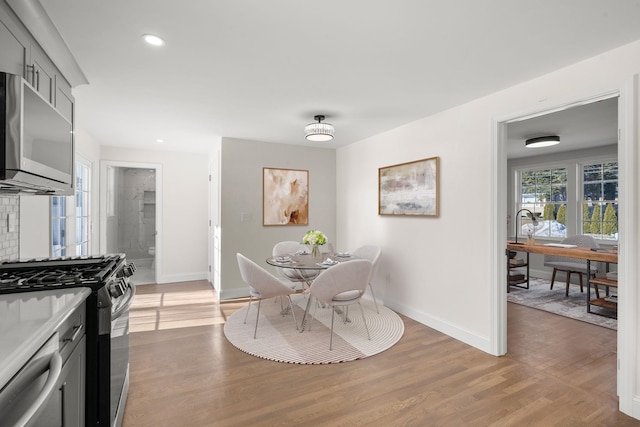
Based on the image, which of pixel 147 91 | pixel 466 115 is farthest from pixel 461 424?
pixel 147 91

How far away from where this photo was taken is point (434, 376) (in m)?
2.59

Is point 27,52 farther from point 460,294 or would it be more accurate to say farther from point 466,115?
point 460,294

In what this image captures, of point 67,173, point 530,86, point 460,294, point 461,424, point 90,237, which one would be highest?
point 530,86

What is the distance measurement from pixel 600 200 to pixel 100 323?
7.08 meters

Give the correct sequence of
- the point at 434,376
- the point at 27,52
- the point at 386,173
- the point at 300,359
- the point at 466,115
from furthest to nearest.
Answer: the point at 386,173
the point at 466,115
the point at 300,359
the point at 434,376
the point at 27,52

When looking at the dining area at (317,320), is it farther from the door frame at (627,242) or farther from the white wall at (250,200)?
the door frame at (627,242)

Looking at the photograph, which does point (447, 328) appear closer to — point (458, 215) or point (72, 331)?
point (458, 215)

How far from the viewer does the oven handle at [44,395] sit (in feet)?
2.69

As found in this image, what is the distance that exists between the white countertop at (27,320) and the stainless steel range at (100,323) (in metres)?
0.08

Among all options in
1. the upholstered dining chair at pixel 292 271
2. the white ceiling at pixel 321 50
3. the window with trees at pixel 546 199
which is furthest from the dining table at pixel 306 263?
the window with trees at pixel 546 199

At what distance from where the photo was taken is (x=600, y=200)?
557 cm

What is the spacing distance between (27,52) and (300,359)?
2.77 m

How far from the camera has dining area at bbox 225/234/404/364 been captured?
3014 mm

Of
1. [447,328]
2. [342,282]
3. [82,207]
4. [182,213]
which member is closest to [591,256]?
[447,328]
